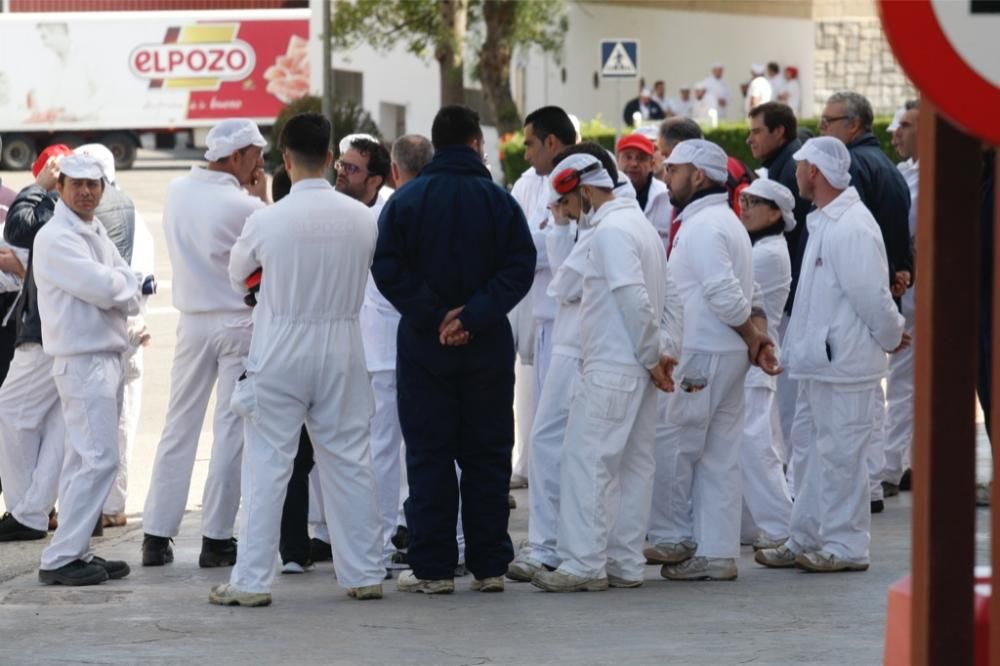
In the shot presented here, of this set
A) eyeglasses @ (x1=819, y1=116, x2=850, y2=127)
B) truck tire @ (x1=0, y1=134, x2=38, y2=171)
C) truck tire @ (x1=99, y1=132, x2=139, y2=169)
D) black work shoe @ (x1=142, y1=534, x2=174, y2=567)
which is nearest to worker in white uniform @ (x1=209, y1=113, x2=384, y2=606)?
black work shoe @ (x1=142, y1=534, x2=174, y2=567)

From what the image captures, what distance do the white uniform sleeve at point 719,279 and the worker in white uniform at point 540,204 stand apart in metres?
1.03

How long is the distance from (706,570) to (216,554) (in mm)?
2180

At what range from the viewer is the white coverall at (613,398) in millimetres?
7535

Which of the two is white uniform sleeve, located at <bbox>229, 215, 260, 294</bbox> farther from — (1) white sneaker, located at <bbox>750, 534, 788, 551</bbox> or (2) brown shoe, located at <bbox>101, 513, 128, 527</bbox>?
(1) white sneaker, located at <bbox>750, 534, 788, 551</bbox>

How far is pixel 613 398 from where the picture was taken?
25.1 feet

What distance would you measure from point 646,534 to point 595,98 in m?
31.6

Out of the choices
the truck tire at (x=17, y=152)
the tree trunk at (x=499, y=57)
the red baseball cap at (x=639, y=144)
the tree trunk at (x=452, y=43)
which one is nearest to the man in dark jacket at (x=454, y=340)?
the red baseball cap at (x=639, y=144)

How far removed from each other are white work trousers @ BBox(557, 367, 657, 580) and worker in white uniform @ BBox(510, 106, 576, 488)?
28.5 inches

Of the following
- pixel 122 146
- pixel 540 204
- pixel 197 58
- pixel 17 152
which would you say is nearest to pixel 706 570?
pixel 540 204

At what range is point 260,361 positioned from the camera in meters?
7.39

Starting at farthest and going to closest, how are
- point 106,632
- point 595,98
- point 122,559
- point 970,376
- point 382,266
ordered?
point 595,98
point 122,559
point 382,266
point 106,632
point 970,376

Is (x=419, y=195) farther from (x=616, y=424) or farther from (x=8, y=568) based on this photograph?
(x=8, y=568)

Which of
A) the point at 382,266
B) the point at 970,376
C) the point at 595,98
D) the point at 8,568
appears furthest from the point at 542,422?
the point at 595,98

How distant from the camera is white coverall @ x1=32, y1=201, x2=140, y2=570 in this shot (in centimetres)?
803
